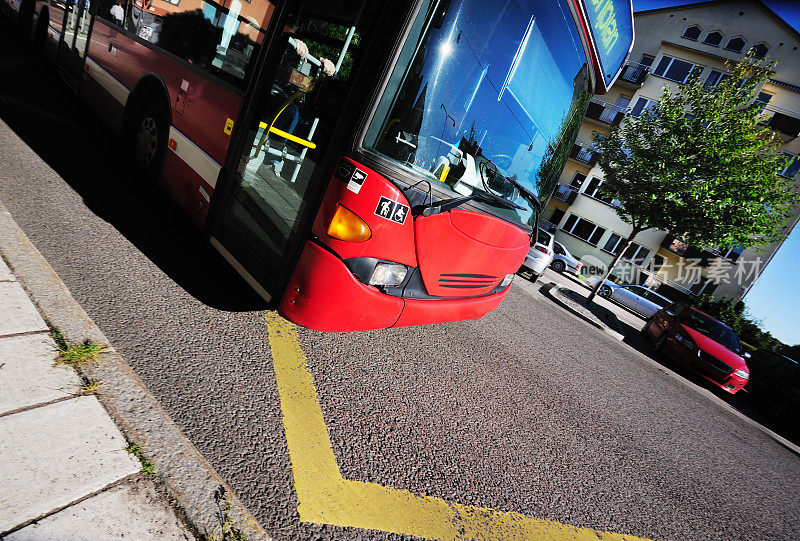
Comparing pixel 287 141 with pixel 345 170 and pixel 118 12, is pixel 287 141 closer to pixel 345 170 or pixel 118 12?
pixel 345 170

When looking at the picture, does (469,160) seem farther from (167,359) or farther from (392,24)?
(167,359)

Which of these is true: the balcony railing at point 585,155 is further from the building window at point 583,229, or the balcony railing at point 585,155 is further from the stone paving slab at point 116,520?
the stone paving slab at point 116,520

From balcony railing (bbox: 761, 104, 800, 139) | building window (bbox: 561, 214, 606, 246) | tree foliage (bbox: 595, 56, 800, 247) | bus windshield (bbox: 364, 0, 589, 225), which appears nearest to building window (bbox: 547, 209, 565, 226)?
building window (bbox: 561, 214, 606, 246)

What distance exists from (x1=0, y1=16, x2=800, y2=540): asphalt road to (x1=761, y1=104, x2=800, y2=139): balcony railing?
2784 centimetres

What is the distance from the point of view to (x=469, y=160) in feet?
8.39

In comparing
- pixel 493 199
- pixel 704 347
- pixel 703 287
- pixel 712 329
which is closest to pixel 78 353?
pixel 493 199

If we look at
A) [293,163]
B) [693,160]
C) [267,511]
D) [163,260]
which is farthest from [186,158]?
[693,160]

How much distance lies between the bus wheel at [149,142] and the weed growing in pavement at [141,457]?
3200 mm

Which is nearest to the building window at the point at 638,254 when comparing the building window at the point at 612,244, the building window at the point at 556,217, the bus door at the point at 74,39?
the building window at the point at 612,244

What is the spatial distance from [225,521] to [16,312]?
161cm

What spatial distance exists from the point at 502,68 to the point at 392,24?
80cm

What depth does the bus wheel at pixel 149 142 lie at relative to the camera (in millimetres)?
3852

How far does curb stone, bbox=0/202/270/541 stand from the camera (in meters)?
1.47

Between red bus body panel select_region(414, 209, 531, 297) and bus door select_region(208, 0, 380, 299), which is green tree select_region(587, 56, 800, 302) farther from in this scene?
bus door select_region(208, 0, 380, 299)
